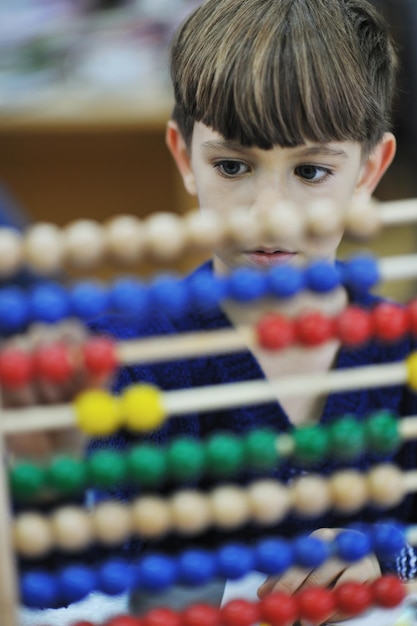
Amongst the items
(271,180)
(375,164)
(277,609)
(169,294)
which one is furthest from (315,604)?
(375,164)

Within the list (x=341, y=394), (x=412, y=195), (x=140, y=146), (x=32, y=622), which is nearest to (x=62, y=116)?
(x=140, y=146)

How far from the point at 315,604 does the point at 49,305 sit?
0.27 meters

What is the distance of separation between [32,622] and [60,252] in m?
0.30

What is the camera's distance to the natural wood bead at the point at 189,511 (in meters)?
0.61

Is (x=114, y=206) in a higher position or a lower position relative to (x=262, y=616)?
lower

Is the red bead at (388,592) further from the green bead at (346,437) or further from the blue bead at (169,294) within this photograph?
the blue bead at (169,294)

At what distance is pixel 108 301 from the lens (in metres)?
0.60

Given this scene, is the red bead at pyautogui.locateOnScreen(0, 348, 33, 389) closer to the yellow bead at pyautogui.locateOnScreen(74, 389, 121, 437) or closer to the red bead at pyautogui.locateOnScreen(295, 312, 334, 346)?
the yellow bead at pyautogui.locateOnScreen(74, 389, 121, 437)

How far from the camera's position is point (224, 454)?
0.62m

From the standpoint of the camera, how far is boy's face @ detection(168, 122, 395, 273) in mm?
786

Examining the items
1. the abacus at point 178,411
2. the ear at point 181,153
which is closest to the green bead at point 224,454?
the abacus at point 178,411

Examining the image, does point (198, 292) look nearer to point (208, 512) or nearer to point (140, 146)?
point (208, 512)

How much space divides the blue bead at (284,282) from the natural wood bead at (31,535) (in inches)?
8.3

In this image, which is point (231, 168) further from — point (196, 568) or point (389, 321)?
point (196, 568)
